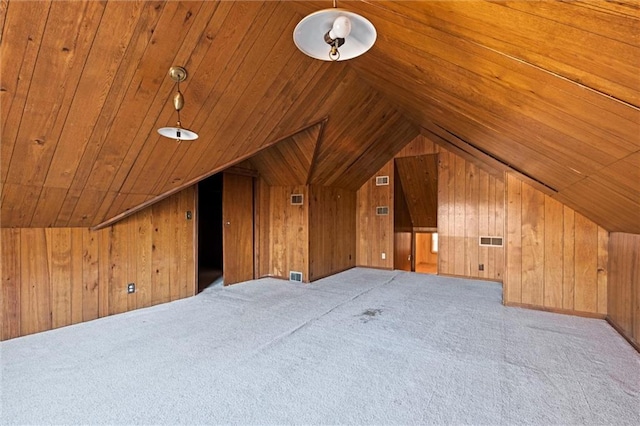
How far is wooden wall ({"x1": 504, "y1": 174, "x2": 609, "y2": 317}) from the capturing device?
3.35 m

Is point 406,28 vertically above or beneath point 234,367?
above

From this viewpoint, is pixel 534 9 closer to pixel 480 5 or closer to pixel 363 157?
pixel 480 5

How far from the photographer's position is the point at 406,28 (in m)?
1.77

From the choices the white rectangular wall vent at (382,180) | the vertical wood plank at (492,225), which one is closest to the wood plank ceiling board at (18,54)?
the white rectangular wall vent at (382,180)

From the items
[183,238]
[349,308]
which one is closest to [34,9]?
[183,238]

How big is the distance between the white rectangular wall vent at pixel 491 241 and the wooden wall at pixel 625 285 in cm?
203

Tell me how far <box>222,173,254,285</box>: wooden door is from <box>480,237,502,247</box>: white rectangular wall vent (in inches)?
169

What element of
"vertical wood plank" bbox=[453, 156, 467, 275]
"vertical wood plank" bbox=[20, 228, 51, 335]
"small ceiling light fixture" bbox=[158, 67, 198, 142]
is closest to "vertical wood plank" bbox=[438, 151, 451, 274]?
"vertical wood plank" bbox=[453, 156, 467, 275]

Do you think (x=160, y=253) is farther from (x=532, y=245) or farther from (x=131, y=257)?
(x=532, y=245)

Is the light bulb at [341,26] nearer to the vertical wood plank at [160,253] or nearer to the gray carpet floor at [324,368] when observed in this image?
the gray carpet floor at [324,368]

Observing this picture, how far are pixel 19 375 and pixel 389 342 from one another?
290 cm

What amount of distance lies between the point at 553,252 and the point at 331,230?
347 centimetres

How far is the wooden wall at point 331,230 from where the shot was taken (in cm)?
532

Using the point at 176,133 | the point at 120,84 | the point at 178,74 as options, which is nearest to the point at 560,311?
the point at 176,133
